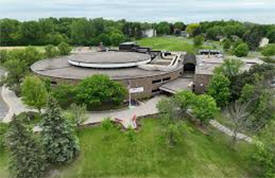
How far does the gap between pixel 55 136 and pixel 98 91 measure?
9422 mm

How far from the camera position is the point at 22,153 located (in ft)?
61.6

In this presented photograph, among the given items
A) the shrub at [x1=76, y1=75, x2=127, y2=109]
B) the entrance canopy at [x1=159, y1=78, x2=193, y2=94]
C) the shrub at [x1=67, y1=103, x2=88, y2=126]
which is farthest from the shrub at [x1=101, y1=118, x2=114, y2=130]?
the entrance canopy at [x1=159, y1=78, x2=193, y2=94]

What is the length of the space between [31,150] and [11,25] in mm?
69825

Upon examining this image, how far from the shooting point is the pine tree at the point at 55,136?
67.4 feet

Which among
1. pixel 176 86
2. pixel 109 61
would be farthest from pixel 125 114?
pixel 109 61

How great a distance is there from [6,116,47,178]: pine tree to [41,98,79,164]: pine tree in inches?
52.4

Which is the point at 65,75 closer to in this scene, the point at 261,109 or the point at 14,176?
the point at 14,176

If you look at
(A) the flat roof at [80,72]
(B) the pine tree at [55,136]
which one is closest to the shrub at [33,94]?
(A) the flat roof at [80,72]

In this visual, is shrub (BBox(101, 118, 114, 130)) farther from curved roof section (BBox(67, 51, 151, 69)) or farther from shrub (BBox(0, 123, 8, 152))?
curved roof section (BBox(67, 51, 151, 69))

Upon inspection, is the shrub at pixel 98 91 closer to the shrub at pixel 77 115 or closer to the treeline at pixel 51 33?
Result: the shrub at pixel 77 115

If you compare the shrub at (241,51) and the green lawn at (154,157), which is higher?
the shrub at (241,51)

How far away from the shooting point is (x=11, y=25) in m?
76.9

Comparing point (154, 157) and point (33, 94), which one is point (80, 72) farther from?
point (154, 157)

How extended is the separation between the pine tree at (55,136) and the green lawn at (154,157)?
1156 millimetres
